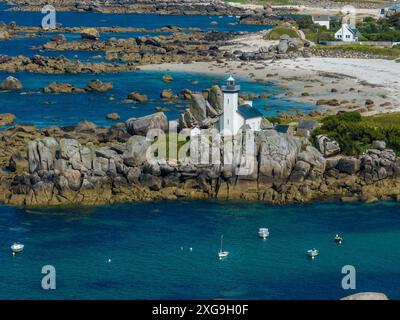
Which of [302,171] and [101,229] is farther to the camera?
[302,171]

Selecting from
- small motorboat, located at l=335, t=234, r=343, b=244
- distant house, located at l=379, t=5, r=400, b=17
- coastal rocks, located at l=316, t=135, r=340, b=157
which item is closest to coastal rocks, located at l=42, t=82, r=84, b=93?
coastal rocks, located at l=316, t=135, r=340, b=157

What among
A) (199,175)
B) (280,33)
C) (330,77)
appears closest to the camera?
(199,175)

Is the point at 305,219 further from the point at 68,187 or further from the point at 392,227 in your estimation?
the point at 68,187

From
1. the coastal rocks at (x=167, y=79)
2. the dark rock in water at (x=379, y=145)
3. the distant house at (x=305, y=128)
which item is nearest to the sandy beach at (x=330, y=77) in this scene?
the coastal rocks at (x=167, y=79)

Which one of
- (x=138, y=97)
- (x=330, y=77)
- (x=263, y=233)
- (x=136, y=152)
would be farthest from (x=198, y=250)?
(x=330, y=77)

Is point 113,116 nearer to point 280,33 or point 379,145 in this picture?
point 379,145

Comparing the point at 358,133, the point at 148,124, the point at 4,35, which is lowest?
the point at 4,35

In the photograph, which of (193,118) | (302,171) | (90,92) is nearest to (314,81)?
(90,92)
